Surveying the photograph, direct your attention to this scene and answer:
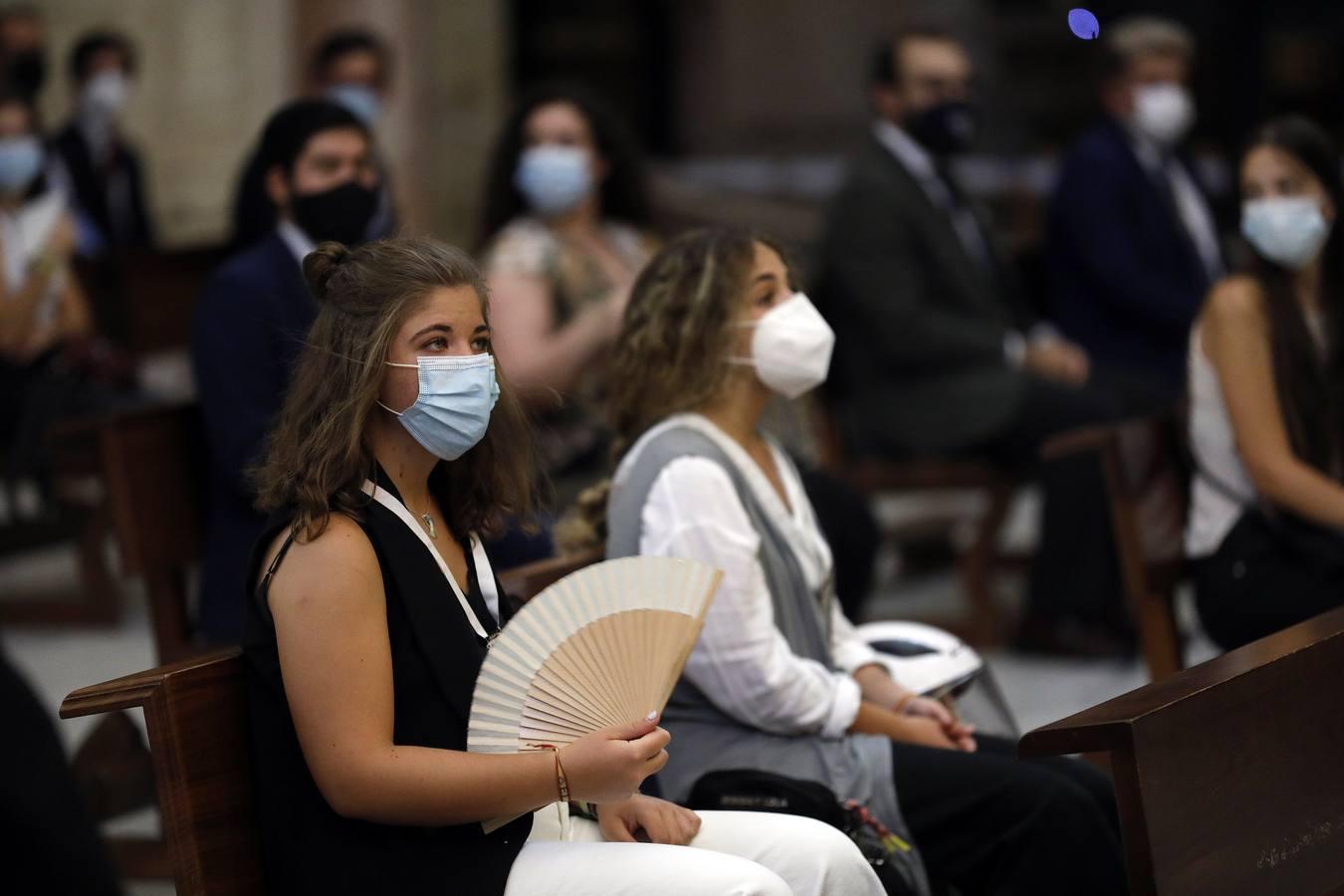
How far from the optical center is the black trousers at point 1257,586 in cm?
400

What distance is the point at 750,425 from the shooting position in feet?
11.4

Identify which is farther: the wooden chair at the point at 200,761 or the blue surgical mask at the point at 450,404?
the blue surgical mask at the point at 450,404

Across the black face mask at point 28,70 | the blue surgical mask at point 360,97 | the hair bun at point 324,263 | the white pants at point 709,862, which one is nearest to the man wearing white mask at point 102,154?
the black face mask at point 28,70

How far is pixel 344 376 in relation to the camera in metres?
2.65

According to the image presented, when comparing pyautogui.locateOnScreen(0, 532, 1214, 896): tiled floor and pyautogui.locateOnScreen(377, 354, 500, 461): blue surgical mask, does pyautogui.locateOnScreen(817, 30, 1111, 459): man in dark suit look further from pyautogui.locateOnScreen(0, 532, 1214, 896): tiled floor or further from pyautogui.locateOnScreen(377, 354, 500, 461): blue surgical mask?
pyautogui.locateOnScreen(377, 354, 500, 461): blue surgical mask

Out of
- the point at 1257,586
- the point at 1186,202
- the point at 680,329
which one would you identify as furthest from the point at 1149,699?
the point at 1186,202

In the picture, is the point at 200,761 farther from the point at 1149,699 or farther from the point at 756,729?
the point at 1149,699

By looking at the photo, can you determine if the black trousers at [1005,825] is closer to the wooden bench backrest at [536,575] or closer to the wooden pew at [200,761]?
the wooden bench backrest at [536,575]

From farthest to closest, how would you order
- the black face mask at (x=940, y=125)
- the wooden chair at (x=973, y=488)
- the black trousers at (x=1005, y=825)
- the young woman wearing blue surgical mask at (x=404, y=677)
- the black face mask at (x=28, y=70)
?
the black face mask at (x=28, y=70) → the black face mask at (x=940, y=125) → the wooden chair at (x=973, y=488) → the black trousers at (x=1005, y=825) → the young woman wearing blue surgical mask at (x=404, y=677)

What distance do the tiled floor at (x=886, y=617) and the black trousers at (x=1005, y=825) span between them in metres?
1.40

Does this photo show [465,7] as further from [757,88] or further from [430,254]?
[430,254]

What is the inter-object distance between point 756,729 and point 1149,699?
82 cm

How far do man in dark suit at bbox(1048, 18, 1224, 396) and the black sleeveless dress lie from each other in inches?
170

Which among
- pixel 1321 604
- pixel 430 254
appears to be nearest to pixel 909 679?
pixel 1321 604
